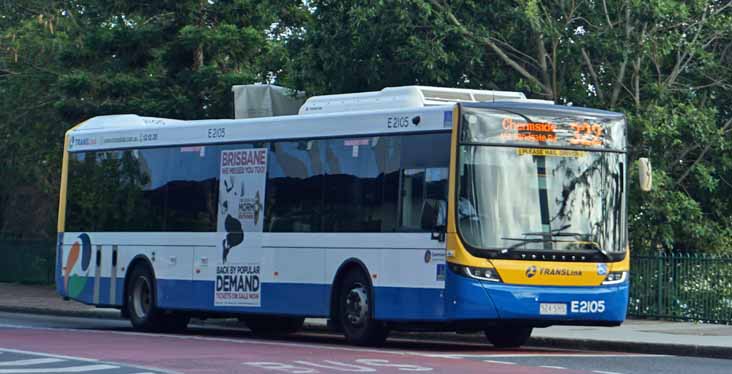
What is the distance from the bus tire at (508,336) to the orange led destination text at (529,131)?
116 inches

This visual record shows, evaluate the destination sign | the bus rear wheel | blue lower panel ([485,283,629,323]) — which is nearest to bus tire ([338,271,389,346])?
blue lower panel ([485,283,629,323])

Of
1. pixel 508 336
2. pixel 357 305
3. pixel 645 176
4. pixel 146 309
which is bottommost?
pixel 508 336

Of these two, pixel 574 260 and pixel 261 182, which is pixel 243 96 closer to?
pixel 261 182

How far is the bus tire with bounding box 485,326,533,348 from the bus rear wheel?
6119 mm

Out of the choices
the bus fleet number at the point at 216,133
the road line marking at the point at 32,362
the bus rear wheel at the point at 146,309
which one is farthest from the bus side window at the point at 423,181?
the bus rear wheel at the point at 146,309

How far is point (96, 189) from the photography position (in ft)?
87.5

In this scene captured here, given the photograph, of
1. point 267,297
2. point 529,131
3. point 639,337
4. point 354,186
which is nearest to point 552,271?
point 529,131

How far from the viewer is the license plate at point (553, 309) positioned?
18.9m

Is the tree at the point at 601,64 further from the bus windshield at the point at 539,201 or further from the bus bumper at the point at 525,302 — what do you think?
the bus bumper at the point at 525,302

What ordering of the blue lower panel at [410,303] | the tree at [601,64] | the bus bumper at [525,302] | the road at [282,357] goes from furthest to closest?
the tree at [601,64] → the blue lower panel at [410,303] → the bus bumper at [525,302] → the road at [282,357]

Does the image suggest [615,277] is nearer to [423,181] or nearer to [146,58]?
[423,181]

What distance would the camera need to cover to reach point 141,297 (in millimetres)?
25375

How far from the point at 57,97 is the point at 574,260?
25.5 m

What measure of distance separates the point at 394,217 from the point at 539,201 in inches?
75.8
